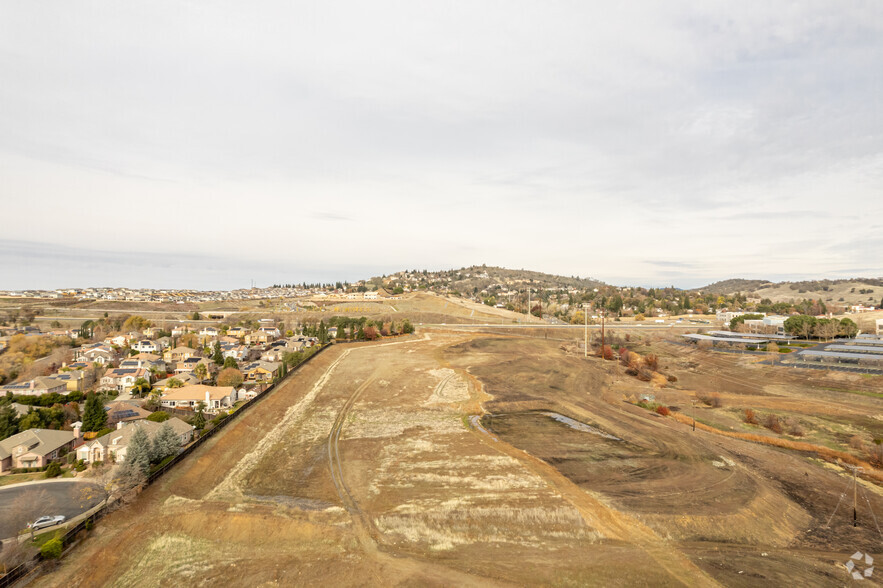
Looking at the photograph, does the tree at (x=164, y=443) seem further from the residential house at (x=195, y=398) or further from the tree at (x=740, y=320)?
the tree at (x=740, y=320)

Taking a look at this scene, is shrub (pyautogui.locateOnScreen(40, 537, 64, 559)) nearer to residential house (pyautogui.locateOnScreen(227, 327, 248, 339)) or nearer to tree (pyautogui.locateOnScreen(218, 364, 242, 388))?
tree (pyautogui.locateOnScreen(218, 364, 242, 388))

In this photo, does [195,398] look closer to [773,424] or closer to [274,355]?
[274,355]

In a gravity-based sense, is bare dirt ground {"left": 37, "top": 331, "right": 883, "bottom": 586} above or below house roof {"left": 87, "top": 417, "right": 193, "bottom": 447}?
above

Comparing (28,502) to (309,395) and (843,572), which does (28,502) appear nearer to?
(309,395)

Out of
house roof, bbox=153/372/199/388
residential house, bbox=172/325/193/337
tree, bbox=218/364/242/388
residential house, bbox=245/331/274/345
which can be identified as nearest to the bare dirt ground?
tree, bbox=218/364/242/388

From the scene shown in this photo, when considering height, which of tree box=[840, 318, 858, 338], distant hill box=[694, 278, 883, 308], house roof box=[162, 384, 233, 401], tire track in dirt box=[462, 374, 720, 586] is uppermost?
distant hill box=[694, 278, 883, 308]

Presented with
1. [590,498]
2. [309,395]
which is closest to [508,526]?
[590,498]

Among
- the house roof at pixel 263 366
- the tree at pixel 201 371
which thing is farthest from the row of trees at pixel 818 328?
the tree at pixel 201 371
